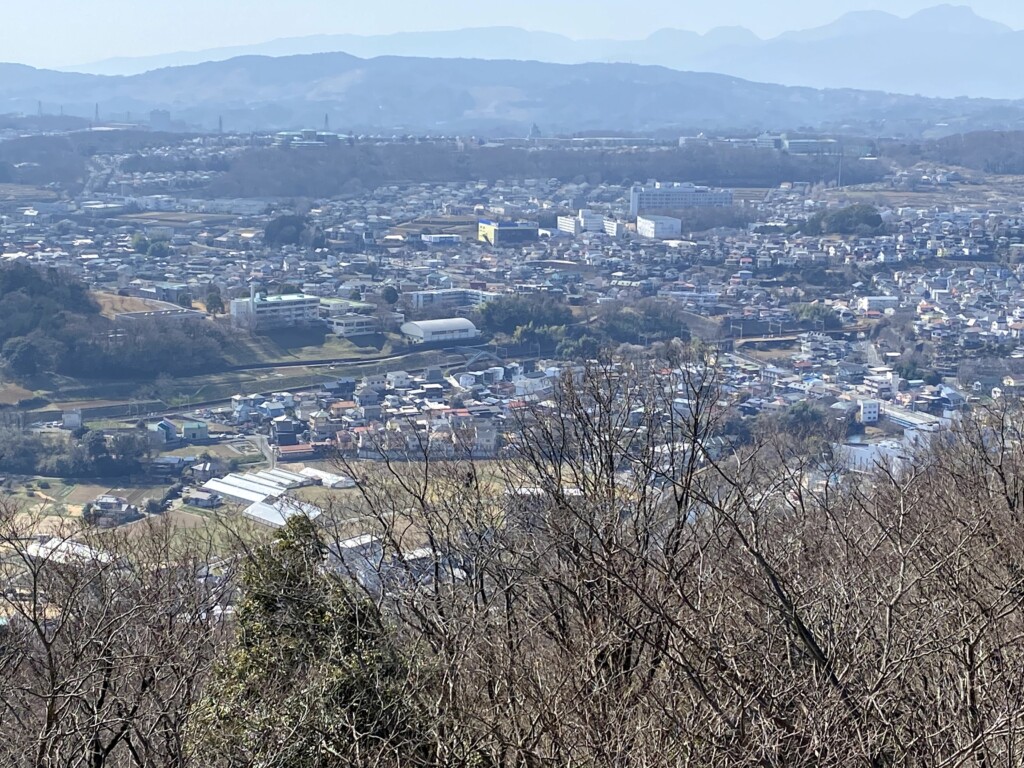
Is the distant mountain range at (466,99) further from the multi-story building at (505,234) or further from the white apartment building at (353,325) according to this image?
the white apartment building at (353,325)

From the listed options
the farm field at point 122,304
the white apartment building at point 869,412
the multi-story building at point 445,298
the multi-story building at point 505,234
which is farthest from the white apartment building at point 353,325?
the multi-story building at point 505,234

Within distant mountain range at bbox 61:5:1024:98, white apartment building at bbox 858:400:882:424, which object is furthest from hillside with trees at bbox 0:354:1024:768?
distant mountain range at bbox 61:5:1024:98

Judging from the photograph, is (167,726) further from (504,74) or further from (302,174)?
(504,74)

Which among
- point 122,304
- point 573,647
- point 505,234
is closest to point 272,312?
point 122,304

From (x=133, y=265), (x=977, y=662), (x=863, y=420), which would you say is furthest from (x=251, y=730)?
(x=133, y=265)

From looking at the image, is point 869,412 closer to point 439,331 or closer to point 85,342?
point 439,331

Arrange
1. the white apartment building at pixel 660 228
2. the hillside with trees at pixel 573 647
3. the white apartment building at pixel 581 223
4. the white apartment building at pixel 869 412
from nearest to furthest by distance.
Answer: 1. the hillside with trees at pixel 573 647
2. the white apartment building at pixel 869 412
3. the white apartment building at pixel 660 228
4. the white apartment building at pixel 581 223

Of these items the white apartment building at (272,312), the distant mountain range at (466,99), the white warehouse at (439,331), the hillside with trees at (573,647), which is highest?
the hillside with trees at (573,647)
